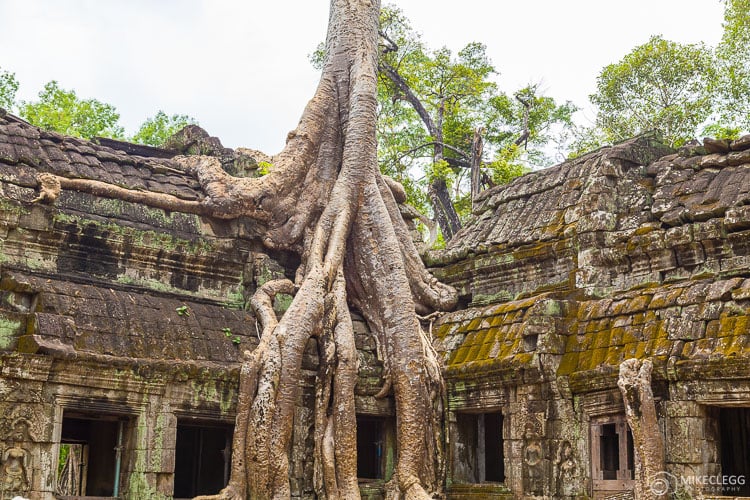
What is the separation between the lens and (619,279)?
1033 cm

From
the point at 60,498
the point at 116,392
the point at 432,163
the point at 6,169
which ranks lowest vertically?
the point at 60,498

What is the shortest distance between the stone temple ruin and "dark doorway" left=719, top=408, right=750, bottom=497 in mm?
21

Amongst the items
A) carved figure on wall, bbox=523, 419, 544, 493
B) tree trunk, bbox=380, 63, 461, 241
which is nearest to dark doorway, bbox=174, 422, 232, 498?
carved figure on wall, bbox=523, 419, 544, 493

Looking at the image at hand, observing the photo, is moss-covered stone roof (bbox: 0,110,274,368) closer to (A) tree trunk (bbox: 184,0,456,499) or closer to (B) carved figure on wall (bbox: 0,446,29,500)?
(A) tree trunk (bbox: 184,0,456,499)

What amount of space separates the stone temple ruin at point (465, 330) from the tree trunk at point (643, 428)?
3.5 inches

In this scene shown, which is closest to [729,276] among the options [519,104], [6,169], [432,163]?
[6,169]

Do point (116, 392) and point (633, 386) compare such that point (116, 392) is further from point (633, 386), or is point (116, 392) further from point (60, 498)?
point (633, 386)

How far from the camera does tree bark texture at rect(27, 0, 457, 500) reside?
9789 millimetres

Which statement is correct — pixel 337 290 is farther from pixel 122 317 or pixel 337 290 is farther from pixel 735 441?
pixel 735 441

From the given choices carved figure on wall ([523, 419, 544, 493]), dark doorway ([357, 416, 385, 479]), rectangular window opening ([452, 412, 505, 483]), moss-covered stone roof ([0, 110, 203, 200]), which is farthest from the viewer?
dark doorway ([357, 416, 385, 479])

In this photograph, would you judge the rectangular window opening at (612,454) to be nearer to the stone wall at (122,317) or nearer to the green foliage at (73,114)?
the stone wall at (122,317)

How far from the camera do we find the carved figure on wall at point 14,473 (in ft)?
27.6

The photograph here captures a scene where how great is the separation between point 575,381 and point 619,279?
4.52 ft

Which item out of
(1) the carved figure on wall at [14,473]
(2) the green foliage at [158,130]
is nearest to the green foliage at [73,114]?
(2) the green foliage at [158,130]
